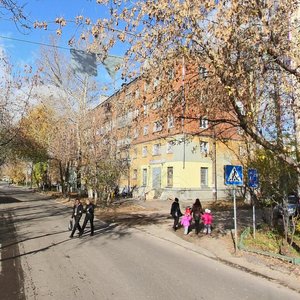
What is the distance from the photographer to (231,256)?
Result: 11703 mm

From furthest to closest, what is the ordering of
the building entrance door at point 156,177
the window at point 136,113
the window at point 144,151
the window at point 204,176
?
the window at point 144,151 → the building entrance door at point 156,177 → the window at point 204,176 → the window at point 136,113

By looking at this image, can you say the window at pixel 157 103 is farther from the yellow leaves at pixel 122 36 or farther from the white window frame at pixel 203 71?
the yellow leaves at pixel 122 36

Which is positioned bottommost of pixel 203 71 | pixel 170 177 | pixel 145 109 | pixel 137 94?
pixel 170 177

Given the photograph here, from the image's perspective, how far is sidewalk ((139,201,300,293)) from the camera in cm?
931

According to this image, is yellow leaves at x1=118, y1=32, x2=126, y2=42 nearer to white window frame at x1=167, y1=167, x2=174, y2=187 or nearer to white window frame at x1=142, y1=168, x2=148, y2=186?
white window frame at x1=167, y1=167, x2=174, y2=187

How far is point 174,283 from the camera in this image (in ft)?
26.8

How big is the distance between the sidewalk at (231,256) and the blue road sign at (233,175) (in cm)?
222

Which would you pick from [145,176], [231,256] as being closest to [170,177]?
[145,176]

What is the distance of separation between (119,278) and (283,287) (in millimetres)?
3582

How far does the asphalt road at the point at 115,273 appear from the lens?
7406mm

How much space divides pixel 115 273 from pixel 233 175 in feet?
17.9

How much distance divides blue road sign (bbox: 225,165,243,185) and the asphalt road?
2.62m

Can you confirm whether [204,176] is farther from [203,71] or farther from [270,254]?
[203,71]

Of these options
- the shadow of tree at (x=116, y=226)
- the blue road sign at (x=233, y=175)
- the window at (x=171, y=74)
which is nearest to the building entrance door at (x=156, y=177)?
the shadow of tree at (x=116, y=226)
